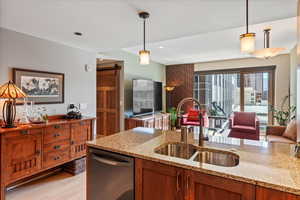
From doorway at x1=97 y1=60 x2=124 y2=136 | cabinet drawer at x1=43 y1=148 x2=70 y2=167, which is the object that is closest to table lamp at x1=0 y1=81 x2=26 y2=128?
cabinet drawer at x1=43 y1=148 x2=70 y2=167

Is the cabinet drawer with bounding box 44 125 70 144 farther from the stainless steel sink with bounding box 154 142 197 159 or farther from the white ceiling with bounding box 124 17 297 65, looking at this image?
the white ceiling with bounding box 124 17 297 65

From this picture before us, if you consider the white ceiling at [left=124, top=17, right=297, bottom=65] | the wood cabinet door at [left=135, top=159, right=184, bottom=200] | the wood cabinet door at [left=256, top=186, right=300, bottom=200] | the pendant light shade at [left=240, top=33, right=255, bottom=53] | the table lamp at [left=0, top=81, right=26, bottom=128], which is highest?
the white ceiling at [left=124, top=17, right=297, bottom=65]

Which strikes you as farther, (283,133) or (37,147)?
(283,133)

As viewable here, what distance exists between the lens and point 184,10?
2006 millimetres

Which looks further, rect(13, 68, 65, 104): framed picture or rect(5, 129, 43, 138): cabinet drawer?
rect(13, 68, 65, 104): framed picture

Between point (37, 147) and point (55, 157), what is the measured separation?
1.17ft

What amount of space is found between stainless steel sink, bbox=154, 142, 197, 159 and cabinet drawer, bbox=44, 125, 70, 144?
1.91m

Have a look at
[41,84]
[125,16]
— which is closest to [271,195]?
[125,16]

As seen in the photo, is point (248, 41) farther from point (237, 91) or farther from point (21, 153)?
point (237, 91)

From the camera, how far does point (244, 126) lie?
4773 millimetres

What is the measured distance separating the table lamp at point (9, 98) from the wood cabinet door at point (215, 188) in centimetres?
238

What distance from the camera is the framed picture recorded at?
8.76ft

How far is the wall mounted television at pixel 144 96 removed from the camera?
4910 mm

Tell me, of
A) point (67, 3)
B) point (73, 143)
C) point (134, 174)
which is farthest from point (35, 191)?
point (67, 3)
